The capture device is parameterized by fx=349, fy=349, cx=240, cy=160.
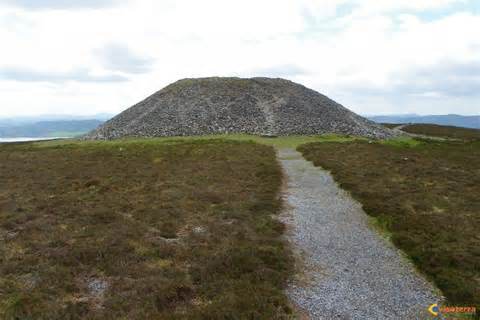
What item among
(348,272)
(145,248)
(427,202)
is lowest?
(348,272)

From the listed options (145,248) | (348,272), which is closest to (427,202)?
(348,272)

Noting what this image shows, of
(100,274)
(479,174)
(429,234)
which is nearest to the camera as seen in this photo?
(100,274)

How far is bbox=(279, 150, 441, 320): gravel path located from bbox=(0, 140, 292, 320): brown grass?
0.87m

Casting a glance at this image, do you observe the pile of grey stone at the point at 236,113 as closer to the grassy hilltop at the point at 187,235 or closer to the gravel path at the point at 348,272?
the grassy hilltop at the point at 187,235

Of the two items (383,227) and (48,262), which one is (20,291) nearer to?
(48,262)

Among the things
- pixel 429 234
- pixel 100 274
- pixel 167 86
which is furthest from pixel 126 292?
pixel 167 86

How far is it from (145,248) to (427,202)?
634 inches

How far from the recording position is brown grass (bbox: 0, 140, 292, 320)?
968 cm

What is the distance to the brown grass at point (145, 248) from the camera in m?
9.68

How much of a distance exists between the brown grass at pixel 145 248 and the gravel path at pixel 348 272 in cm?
87

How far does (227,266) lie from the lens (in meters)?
Result: 12.0

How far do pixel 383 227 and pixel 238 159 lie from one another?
21.8 metres

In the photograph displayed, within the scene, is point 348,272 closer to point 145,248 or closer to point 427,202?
point 145,248

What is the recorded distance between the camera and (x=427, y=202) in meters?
20.4
